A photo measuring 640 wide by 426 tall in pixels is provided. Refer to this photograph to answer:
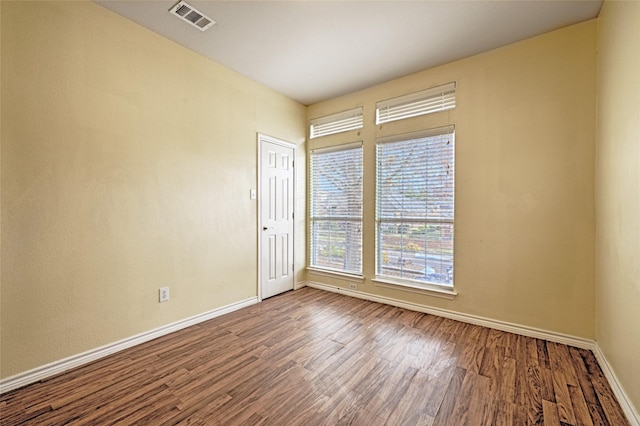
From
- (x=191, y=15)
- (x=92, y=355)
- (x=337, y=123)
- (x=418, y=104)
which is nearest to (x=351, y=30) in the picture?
(x=418, y=104)

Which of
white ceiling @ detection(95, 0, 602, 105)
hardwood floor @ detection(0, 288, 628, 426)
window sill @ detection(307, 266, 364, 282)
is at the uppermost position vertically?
white ceiling @ detection(95, 0, 602, 105)

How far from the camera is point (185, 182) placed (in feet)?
9.14

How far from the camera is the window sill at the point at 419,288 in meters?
3.02

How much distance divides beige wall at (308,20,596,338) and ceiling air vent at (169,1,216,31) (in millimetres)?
2322

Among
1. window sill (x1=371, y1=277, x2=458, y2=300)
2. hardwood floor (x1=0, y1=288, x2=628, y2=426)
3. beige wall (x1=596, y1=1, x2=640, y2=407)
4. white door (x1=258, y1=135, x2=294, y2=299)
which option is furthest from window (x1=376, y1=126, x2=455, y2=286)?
white door (x1=258, y1=135, x2=294, y2=299)

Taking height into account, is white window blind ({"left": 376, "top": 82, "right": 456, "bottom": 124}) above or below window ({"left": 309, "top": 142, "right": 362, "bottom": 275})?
above

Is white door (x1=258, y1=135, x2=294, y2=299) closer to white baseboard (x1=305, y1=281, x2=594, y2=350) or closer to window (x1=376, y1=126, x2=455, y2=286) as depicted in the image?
white baseboard (x1=305, y1=281, x2=594, y2=350)

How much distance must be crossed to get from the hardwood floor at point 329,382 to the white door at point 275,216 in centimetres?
104

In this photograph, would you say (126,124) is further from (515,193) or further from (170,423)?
(515,193)

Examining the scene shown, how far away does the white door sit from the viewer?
359cm

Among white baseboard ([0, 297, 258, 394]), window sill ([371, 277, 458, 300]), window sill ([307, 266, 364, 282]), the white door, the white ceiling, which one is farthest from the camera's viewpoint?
window sill ([307, 266, 364, 282])

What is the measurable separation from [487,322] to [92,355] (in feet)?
11.6

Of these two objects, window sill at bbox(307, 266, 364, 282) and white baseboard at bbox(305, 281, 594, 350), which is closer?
white baseboard at bbox(305, 281, 594, 350)

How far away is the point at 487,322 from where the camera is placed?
2.79 m
